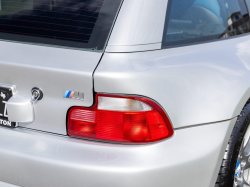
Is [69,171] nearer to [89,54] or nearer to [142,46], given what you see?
[89,54]

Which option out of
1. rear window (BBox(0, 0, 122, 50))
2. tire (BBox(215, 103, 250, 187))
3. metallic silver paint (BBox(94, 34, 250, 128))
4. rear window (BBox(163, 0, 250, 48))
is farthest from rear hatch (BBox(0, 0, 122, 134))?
tire (BBox(215, 103, 250, 187))

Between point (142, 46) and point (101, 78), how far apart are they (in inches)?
11.4

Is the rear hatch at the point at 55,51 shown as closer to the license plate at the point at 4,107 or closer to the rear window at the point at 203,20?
the license plate at the point at 4,107

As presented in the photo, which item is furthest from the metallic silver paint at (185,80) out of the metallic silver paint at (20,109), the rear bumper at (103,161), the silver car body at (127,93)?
the metallic silver paint at (20,109)

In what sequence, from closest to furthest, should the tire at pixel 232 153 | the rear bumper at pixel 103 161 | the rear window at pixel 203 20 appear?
the rear bumper at pixel 103 161
the rear window at pixel 203 20
the tire at pixel 232 153

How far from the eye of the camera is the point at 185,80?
1521 millimetres

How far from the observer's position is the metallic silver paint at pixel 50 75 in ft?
4.63

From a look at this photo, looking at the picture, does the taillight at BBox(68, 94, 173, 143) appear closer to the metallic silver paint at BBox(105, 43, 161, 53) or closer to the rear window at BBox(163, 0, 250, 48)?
the metallic silver paint at BBox(105, 43, 161, 53)

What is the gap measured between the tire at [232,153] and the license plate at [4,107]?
1.22 m

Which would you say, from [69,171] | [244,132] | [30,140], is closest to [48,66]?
[30,140]

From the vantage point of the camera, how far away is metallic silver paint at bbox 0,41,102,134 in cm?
141

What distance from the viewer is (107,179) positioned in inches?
54.1

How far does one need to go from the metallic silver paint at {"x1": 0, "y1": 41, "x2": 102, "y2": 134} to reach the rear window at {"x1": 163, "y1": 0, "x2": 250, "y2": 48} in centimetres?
48

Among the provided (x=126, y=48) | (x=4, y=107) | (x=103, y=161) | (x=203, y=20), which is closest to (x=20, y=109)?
(x=4, y=107)
